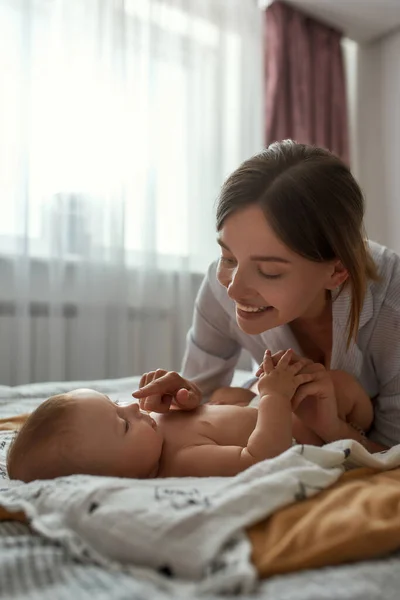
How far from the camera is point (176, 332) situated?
3051 mm

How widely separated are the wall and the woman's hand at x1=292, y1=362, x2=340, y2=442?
2.93 meters

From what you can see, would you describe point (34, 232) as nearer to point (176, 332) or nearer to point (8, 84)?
point (8, 84)

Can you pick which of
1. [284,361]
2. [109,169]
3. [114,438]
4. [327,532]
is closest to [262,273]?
[284,361]

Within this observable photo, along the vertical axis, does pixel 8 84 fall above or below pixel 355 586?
above

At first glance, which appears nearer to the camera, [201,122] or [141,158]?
[141,158]

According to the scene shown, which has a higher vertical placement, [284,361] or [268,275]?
[268,275]

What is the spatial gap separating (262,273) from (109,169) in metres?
1.90

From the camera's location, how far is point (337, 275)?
1160mm

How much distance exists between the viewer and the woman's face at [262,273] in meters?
1.05

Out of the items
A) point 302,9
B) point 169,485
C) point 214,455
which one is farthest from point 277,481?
point 302,9

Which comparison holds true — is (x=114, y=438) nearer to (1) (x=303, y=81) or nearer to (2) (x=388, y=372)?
(2) (x=388, y=372)

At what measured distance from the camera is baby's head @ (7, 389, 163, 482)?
2.91 feet

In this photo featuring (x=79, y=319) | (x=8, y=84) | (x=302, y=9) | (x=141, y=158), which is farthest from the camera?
(x=302, y=9)

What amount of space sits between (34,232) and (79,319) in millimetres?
434
